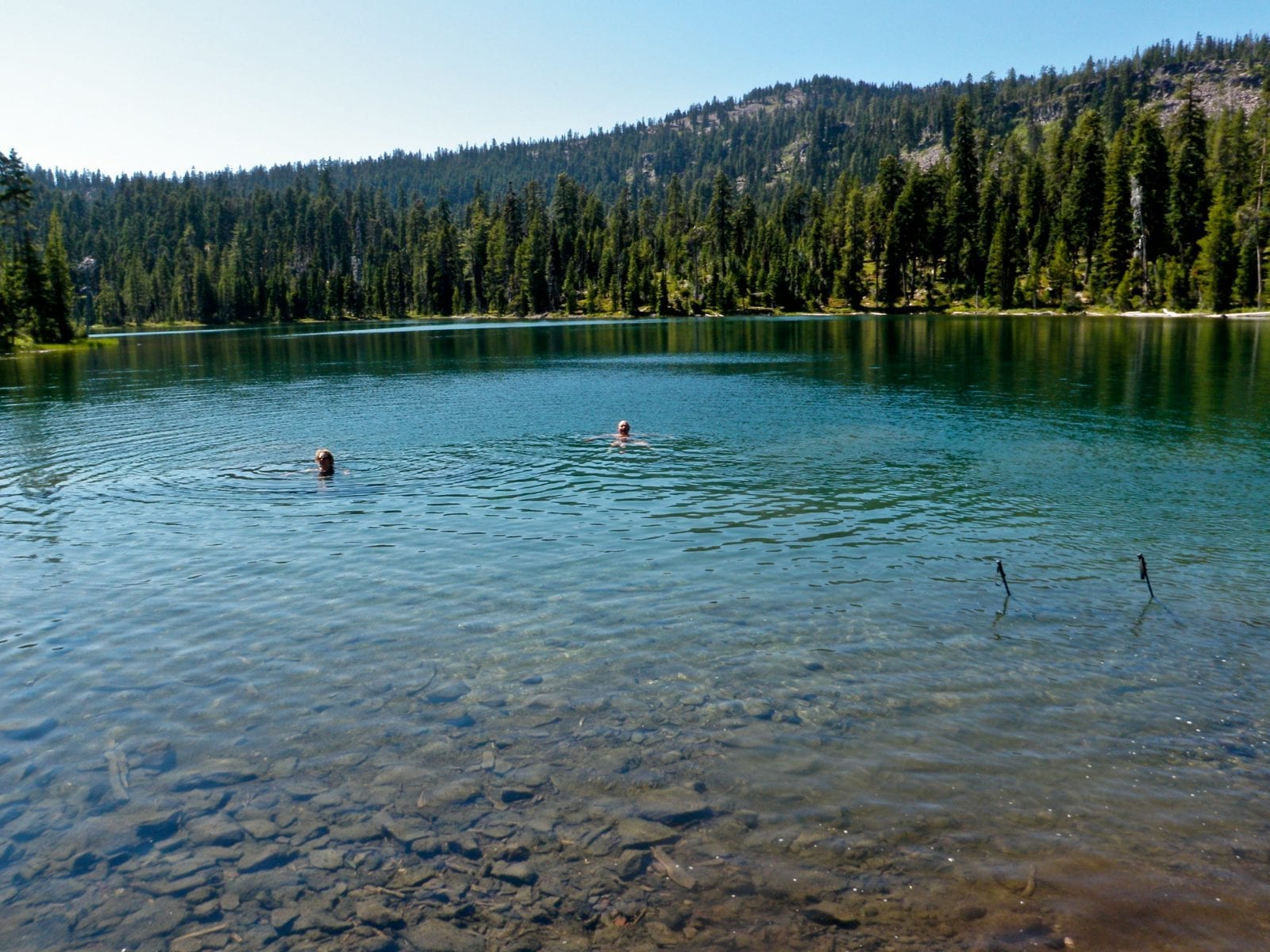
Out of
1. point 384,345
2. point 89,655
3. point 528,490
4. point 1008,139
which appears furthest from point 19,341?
point 1008,139

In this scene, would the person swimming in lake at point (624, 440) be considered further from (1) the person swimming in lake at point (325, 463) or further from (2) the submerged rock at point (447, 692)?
(2) the submerged rock at point (447, 692)

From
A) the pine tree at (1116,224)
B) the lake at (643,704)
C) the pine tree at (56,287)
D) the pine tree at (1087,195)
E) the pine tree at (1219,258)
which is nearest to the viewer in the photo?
the lake at (643,704)

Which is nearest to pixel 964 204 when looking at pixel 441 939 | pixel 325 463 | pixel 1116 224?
pixel 1116 224

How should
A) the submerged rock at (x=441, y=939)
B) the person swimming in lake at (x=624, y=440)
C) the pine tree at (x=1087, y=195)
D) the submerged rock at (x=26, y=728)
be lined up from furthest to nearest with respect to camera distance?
the pine tree at (x=1087, y=195), the person swimming in lake at (x=624, y=440), the submerged rock at (x=26, y=728), the submerged rock at (x=441, y=939)

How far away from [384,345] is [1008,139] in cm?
15265

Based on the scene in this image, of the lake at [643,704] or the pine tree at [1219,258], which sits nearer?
the lake at [643,704]

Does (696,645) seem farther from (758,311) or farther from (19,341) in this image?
(758,311)

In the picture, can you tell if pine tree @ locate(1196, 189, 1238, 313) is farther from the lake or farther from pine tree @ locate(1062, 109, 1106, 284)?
the lake

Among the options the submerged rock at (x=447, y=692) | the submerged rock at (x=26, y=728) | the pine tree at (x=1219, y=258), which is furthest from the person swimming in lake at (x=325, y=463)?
the pine tree at (x=1219, y=258)

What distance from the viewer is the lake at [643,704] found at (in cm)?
834

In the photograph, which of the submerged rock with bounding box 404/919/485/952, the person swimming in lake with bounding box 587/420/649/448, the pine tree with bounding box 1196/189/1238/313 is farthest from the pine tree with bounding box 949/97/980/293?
the submerged rock with bounding box 404/919/485/952

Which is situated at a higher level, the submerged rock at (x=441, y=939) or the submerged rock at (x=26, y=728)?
the submerged rock at (x=26, y=728)

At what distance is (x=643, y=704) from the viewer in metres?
12.6

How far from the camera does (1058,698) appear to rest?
41.0 feet
